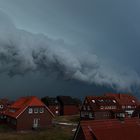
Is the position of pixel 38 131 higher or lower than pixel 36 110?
lower

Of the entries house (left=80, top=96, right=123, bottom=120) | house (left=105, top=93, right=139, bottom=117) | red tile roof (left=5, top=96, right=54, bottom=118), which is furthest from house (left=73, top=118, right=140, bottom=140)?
house (left=105, top=93, right=139, bottom=117)

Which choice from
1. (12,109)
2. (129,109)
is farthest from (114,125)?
(129,109)

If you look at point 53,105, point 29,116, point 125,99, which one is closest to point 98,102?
point 125,99

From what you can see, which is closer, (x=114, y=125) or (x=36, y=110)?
(x=114, y=125)

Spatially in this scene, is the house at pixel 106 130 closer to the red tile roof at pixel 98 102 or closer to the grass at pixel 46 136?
the grass at pixel 46 136

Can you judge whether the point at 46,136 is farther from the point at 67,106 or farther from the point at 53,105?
the point at 67,106

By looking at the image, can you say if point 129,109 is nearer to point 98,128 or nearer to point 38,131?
point 38,131
